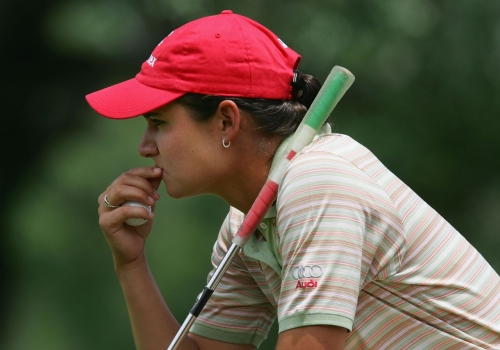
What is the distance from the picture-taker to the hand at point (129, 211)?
7.08 feet

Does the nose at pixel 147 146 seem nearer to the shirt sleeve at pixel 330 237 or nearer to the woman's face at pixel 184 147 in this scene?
the woman's face at pixel 184 147

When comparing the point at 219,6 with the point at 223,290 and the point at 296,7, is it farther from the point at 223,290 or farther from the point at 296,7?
the point at 223,290

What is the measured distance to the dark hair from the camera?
197 centimetres

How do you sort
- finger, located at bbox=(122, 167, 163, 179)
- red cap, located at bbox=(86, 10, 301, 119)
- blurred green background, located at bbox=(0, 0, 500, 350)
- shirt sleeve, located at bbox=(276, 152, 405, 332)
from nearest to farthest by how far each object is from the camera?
shirt sleeve, located at bbox=(276, 152, 405, 332)
red cap, located at bbox=(86, 10, 301, 119)
finger, located at bbox=(122, 167, 163, 179)
blurred green background, located at bbox=(0, 0, 500, 350)

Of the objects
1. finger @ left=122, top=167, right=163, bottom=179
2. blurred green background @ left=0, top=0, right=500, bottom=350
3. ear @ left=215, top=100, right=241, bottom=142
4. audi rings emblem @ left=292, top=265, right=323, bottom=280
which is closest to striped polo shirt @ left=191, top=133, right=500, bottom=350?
audi rings emblem @ left=292, top=265, right=323, bottom=280

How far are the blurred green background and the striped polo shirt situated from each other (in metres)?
2.12

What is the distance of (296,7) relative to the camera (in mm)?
4262

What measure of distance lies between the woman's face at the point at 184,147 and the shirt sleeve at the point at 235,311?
0.33 metres

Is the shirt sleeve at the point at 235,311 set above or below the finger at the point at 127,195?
below

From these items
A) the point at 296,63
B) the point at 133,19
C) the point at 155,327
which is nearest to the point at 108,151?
the point at 133,19

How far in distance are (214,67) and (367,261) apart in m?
0.59

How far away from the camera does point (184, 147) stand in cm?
199

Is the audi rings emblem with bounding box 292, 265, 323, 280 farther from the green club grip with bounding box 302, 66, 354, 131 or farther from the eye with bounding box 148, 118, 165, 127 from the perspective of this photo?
the eye with bounding box 148, 118, 165, 127

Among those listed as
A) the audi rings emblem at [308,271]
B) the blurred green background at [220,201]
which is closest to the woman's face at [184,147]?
the audi rings emblem at [308,271]
